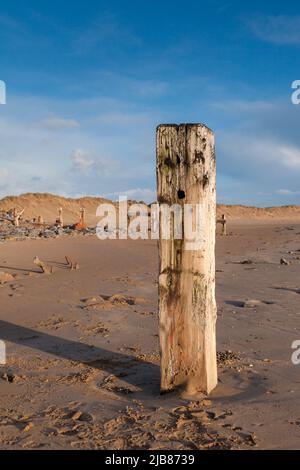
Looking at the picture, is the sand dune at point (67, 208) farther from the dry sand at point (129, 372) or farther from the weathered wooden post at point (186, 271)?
the weathered wooden post at point (186, 271)

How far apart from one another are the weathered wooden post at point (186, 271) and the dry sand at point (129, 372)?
285 millimetres

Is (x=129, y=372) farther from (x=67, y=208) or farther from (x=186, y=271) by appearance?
(x=67, y=208)

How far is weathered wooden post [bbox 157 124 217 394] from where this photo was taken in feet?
14.1

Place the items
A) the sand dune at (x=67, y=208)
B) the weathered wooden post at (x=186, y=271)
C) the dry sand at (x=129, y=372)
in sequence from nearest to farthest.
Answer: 1. the dry sand at (x=129, y=372)
2. the weathered wooden post at (x=186, y=271)
3. the sand dune at (x=67, y=208)

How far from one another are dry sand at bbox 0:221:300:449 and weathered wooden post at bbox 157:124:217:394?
285 mm

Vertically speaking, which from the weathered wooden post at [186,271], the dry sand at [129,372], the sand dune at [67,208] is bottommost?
the dry sand at [129,372]

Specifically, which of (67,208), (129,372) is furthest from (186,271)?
(67,208)

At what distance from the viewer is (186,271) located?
4344 mm

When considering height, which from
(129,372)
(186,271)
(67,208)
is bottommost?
(129,372)

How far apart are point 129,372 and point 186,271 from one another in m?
1.43

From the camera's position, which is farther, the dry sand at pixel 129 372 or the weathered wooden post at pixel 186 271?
the weathered wooden post at pixel 186 271

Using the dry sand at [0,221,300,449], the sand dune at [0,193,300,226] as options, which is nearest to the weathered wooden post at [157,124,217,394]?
the dry sand at [0,221,300,449]

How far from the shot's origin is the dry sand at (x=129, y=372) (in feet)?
11.8

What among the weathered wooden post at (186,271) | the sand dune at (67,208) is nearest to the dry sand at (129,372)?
the weathered wooden post at (186,271)
